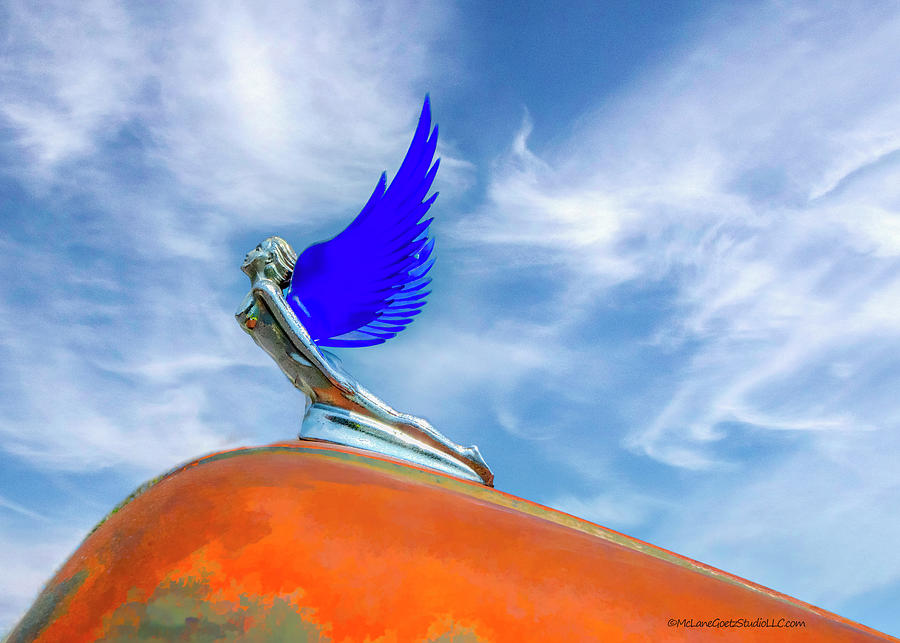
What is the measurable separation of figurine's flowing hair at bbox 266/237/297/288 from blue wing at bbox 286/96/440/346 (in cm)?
4

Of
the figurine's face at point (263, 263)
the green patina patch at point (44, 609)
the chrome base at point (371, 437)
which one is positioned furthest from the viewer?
the figurine's face at point (263, 263)

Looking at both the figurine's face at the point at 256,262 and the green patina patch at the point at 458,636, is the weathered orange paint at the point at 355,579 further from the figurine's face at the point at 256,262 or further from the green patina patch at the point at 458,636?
the figurine's face at the point at 256,262

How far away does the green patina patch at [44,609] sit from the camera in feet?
8.01

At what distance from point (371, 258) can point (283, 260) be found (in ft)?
1.78

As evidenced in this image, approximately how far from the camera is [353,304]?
4.74m

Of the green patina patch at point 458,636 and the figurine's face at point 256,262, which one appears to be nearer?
the green patina patch at point 458,636

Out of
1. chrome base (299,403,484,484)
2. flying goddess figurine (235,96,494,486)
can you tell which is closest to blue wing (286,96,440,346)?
flying goddess figurine (235,96,494,486)

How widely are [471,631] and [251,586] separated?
2.37 ft

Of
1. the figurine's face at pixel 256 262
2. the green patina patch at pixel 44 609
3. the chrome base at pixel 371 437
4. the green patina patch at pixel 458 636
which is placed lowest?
the green patina patch at pixel 44 609

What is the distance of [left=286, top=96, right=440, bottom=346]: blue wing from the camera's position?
4.43 m

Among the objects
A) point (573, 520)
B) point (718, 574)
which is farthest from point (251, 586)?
point (718, 574)

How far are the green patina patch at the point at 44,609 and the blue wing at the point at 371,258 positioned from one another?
7.24 ft

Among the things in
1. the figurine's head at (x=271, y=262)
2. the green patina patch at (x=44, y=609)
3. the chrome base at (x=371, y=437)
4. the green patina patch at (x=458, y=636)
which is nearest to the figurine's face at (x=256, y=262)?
the figurine's head at (x=271, y=262)

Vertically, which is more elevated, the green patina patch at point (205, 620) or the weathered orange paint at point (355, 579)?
the weathered orange paint at point (355, 579)
